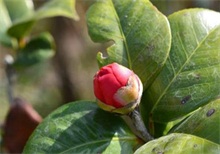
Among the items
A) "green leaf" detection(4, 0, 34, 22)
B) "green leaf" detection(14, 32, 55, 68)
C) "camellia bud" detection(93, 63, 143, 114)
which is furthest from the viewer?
"green leaf" detection(4, 0, 34, 22)

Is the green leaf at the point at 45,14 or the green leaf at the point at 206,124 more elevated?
the green leaf at the point at 206,124

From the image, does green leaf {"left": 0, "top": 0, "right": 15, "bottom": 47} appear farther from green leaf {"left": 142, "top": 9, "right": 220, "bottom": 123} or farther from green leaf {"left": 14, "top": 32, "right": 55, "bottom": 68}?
green leaf {"left": 142, "top": 9, "right": 220, "bottom": 123}

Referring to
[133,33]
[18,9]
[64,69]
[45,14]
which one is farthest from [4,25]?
[64,69]

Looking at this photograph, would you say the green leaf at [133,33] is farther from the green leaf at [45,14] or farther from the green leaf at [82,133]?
the green leaf at [45,14]

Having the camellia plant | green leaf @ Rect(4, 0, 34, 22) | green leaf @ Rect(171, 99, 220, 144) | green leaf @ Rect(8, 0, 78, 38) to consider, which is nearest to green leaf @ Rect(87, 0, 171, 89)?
the camellia plant

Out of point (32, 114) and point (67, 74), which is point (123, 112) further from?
point (67, 74)

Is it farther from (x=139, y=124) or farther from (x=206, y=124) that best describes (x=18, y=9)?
(x=206, y=124)

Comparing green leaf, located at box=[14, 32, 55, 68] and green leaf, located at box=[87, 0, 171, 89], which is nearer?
green leaf, located at box=[87, 0, 171, 89]

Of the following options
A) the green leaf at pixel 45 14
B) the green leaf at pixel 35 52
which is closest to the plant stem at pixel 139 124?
the green leaf at pixel 45 14

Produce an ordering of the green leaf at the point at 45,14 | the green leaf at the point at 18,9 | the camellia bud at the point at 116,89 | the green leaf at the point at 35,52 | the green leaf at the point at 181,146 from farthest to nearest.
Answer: the green leaf at the point at 18,9 → the green leaf at the point at 35,52 → the green leaf at the point at 45,14 → the camellia bud at the point at 116,89 → the green leaf at the point at 181,146
